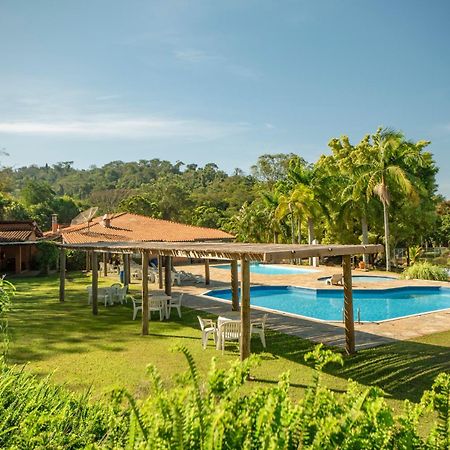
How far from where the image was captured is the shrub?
23.6m

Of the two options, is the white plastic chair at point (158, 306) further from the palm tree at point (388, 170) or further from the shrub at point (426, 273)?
the palm tree at point (388, 170)

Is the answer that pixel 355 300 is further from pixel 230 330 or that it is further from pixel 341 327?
pixel 230 330

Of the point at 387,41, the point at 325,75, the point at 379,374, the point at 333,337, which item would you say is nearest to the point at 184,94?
the point at 325,75

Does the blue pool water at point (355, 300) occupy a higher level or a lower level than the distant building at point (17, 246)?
lower

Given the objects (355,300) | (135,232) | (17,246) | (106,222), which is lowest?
(355,300)

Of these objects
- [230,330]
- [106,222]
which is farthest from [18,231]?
[230,330]

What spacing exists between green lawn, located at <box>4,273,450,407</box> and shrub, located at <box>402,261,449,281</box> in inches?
544

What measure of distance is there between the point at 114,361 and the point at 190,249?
11.2 ft

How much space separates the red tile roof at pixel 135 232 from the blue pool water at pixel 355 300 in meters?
9.19

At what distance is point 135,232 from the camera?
32.0 m

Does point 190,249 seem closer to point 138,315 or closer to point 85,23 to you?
point 138,315

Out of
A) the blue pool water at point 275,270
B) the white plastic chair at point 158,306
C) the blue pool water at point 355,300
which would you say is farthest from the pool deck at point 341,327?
the blue pool water at point 275,270

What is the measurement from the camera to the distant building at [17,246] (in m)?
29.2

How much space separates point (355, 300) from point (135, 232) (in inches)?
735
